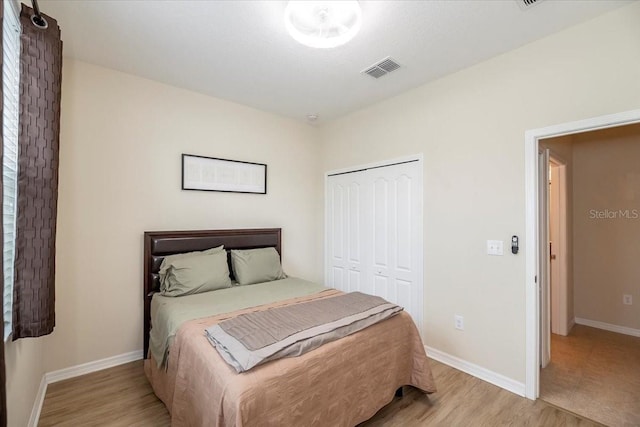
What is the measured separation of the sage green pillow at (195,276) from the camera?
8.29 ft

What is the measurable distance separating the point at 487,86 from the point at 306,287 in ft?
8.03

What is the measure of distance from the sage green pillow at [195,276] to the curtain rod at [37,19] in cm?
183

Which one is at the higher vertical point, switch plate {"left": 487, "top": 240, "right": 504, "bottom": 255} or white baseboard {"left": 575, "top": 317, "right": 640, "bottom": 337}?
switch plate {"left": 487, "top": 240, "right": 504, "bottom": 255}

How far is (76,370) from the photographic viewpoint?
8.00 feet

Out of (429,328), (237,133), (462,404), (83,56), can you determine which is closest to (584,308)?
(429,328)

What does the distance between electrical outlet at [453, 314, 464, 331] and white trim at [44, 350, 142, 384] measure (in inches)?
120

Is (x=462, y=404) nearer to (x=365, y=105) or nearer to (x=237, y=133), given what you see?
(x=365, y=105)

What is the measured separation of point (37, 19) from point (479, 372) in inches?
152

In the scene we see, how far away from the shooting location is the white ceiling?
1867 millimetres

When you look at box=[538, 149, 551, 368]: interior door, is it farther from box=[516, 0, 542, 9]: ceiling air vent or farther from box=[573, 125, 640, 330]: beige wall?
box=[573, 125, 640, 330]: beige wall

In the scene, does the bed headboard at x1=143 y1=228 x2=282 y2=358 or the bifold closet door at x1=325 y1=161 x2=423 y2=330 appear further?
the bifold closet door at x1=325 y1=161 x2=423 y2=330

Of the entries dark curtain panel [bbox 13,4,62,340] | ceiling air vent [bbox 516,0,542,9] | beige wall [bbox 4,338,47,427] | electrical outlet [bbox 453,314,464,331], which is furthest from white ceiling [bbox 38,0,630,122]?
electrical outlet [bbox 453,314,464,331]

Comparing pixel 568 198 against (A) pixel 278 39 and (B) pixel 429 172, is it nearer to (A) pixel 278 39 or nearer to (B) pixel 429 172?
(B) pixel 429 172

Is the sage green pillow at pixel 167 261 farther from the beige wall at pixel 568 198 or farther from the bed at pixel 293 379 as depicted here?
the beige wall at pixel 568 198
